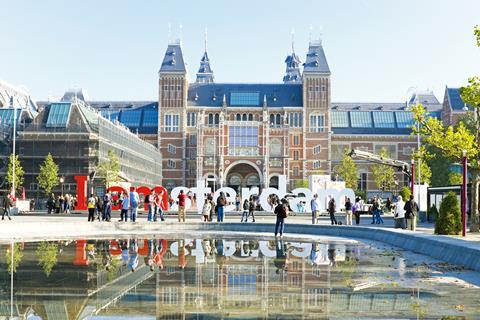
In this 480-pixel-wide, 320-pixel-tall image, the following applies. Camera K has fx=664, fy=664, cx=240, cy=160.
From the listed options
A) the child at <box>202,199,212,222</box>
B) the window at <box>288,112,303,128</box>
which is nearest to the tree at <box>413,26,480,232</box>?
the child at <box>202,199,212,222</box>

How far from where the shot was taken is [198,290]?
866 centimetres

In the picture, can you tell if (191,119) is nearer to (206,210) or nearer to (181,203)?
(206,210)

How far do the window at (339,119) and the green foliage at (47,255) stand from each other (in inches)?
3064

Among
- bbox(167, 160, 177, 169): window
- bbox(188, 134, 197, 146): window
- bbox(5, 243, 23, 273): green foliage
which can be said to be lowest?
bbox(5, 243, 23, 273): green foliage

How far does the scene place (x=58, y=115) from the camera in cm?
5909

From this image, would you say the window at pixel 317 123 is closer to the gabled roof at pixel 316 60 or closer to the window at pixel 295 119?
the window at pixel 295 119

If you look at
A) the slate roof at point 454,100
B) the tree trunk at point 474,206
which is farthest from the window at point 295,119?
the tree trunk at point 474,206

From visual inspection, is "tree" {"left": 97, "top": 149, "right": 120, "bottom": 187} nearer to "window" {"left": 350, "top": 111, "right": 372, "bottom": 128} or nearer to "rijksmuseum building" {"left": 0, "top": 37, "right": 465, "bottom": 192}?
"rijksmuseum building" {"left": 0, "top": 37, "right": 465, "bottom": 192}

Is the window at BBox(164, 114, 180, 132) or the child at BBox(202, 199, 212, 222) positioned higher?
the window at BBox(164, 114, 180, 132)

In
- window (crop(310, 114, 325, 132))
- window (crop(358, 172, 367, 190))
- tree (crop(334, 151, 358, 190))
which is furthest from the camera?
window (crop(358, 172, 367, 190))

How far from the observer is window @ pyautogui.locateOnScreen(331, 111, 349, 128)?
93188mm

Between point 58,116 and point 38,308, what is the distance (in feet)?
177

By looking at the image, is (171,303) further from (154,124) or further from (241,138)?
(154,124)

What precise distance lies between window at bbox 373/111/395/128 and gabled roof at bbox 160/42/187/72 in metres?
28.1
